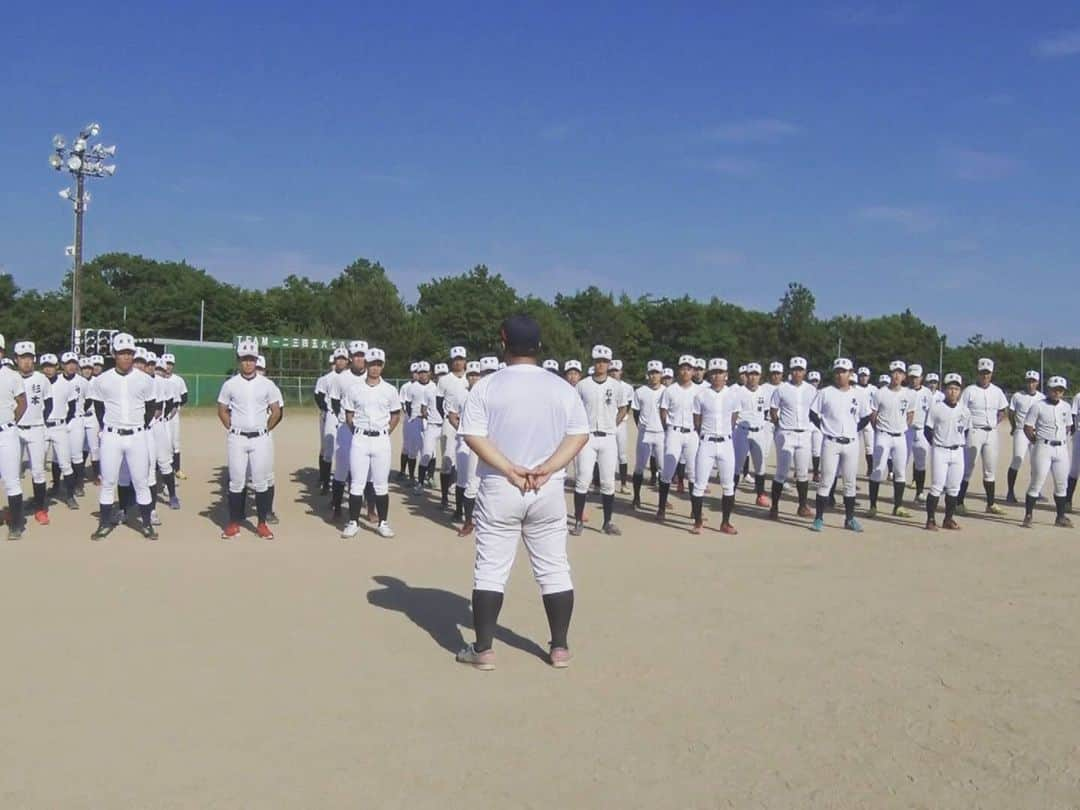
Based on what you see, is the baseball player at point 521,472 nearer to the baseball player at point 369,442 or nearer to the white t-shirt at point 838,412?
the baseball player at point 369,442

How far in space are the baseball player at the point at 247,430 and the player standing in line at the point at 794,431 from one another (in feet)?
22.9

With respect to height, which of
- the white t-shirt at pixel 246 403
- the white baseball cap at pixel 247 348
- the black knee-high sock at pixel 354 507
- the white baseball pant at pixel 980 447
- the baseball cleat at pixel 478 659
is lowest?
the baseball cleat at pixel 478 659

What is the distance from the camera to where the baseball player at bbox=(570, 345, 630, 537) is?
1134 centimetres

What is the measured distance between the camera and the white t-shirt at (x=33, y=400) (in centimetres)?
1119

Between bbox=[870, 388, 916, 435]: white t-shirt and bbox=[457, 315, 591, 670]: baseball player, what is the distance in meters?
9.02

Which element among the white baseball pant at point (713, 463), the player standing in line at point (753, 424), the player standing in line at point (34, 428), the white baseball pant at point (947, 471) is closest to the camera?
the player standing in line at point (34, 428)

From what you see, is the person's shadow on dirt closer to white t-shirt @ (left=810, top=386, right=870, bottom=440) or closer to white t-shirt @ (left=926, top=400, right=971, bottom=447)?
white t-shirt @ (left=810, top=386, right=870, bottom=440)

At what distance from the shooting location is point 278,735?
4715 millimetres

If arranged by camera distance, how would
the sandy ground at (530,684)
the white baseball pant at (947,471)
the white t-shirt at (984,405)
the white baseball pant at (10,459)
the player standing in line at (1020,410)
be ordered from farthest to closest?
the white t-shirt at (984,405) → the player standing in line at (1020,410) → the white baseball pant at (947,471) → the white baseball pant at (10,459) → the sandy ground at (530,684)

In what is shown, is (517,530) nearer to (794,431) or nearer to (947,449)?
(794,431)

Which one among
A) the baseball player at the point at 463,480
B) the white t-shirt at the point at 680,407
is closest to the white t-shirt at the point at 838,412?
the white t-shirt at the point at 680,407

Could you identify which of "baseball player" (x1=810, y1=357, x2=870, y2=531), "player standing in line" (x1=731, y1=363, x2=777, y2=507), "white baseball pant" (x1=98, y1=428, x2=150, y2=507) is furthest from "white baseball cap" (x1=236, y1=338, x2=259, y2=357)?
"player standing in line" (x1=731, y1=363, x2=777, y2=507)

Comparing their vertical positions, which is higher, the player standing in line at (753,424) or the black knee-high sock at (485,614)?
the player standing in line at (753,424)

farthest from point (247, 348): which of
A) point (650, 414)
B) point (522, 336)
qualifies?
point (650, 414)
